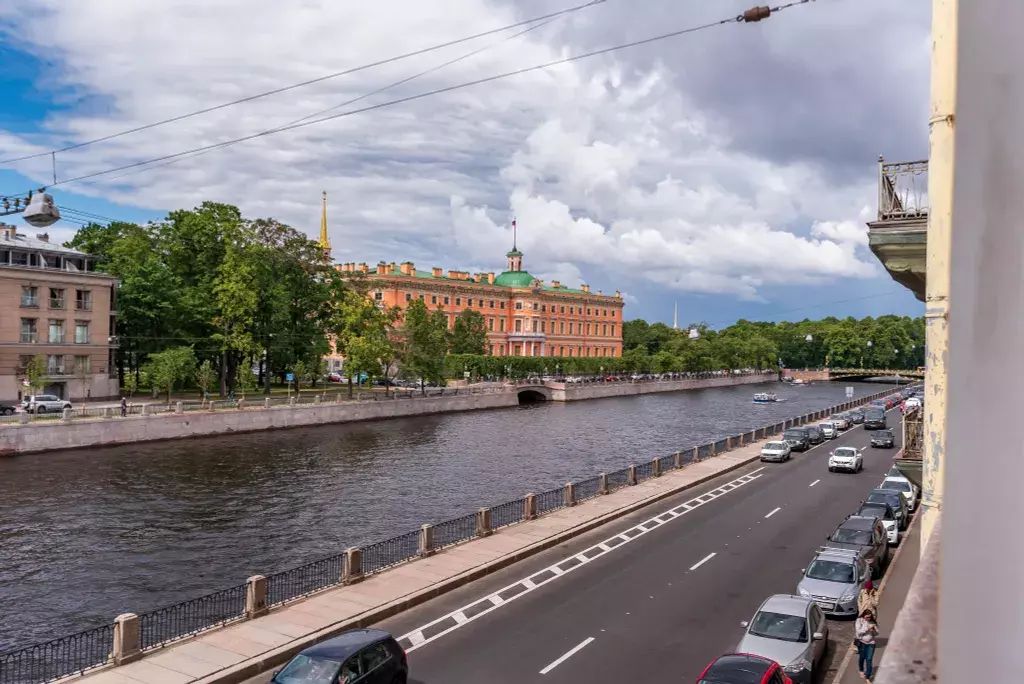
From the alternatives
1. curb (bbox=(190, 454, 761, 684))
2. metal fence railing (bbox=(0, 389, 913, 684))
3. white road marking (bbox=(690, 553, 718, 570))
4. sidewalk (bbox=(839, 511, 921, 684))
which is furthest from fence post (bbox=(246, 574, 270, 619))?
sidewalk (bbox=(839, 511, 921, 684))

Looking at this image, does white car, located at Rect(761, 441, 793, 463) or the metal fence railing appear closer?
the metal fence railing

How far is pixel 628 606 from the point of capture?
21391 millimetres

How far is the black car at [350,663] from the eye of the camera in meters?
15.0

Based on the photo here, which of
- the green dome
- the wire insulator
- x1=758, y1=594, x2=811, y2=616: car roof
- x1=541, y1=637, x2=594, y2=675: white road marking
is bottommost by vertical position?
x1=541, y1=637, x2=594, y2=675: white road marking

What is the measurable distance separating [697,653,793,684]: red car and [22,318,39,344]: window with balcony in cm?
6339

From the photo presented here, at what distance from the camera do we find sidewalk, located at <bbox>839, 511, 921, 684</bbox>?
17.2 metres

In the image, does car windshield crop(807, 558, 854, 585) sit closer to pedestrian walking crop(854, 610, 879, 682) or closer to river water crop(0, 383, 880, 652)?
pedestrian walking crop(854, 610, 879, 682)

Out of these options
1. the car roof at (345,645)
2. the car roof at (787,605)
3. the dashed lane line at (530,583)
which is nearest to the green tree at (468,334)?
the dashed lane line at (530,583)

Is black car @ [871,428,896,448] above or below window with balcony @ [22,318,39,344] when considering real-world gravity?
below

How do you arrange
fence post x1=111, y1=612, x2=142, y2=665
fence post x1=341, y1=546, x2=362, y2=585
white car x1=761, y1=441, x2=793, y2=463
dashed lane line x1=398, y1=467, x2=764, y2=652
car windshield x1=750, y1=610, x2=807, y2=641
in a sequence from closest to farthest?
fence post x1=111, y1=612, x2=142, y2=665 → car windshield x1=750, y1=610, x2=807, y2=641 → dashed lane line x1=398, y1=467, x2=764, y2=652 → fence post x1=341, y1=546, x2=362, y2=585 → white car x1=761, y1=441, x2=793, y2=463

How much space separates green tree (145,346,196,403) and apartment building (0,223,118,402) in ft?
16.3

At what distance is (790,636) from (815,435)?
48707 millimetres

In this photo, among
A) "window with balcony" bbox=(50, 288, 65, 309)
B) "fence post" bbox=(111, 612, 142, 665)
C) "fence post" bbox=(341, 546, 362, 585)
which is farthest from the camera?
"window with balcony" bbox=(50, 288, 65, 309)

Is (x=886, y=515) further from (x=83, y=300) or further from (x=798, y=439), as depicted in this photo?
(x=83, y=300)
